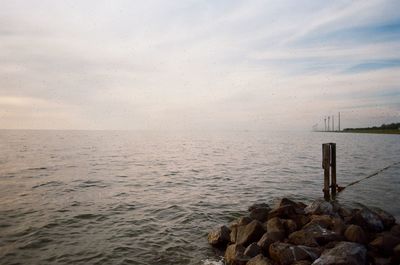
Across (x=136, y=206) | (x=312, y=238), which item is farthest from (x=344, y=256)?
(x=136, y=206)

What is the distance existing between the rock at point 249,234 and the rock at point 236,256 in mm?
510

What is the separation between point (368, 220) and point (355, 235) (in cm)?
200

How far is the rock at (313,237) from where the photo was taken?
8680 mm

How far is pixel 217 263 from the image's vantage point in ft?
30.1

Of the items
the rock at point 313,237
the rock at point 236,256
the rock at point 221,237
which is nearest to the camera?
the rock at point 236,256

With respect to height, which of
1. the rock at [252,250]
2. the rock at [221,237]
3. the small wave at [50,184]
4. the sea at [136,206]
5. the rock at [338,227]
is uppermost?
the rock at [338,227]

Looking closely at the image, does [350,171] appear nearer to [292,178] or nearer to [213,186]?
[292,178]

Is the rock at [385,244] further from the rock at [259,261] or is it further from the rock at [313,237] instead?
the rock at [259,261]

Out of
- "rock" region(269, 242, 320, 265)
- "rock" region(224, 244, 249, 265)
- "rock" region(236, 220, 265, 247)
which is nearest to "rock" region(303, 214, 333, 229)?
"rock" region(236, 220, 265, 247)

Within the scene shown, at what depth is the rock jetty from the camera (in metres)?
7.68

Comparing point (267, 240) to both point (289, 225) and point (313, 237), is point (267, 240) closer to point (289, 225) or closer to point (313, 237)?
point (313, 237)

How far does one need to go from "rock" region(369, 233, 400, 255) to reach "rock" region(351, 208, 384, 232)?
143 centimetres

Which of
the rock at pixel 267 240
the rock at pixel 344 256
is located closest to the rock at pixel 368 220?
the rock at pixel 344 256

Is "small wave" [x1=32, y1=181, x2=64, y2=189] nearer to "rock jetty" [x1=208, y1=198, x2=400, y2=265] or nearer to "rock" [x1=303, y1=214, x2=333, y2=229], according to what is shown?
"rock jetty" [x1=208, y1=198, x2=400, y2=265]
